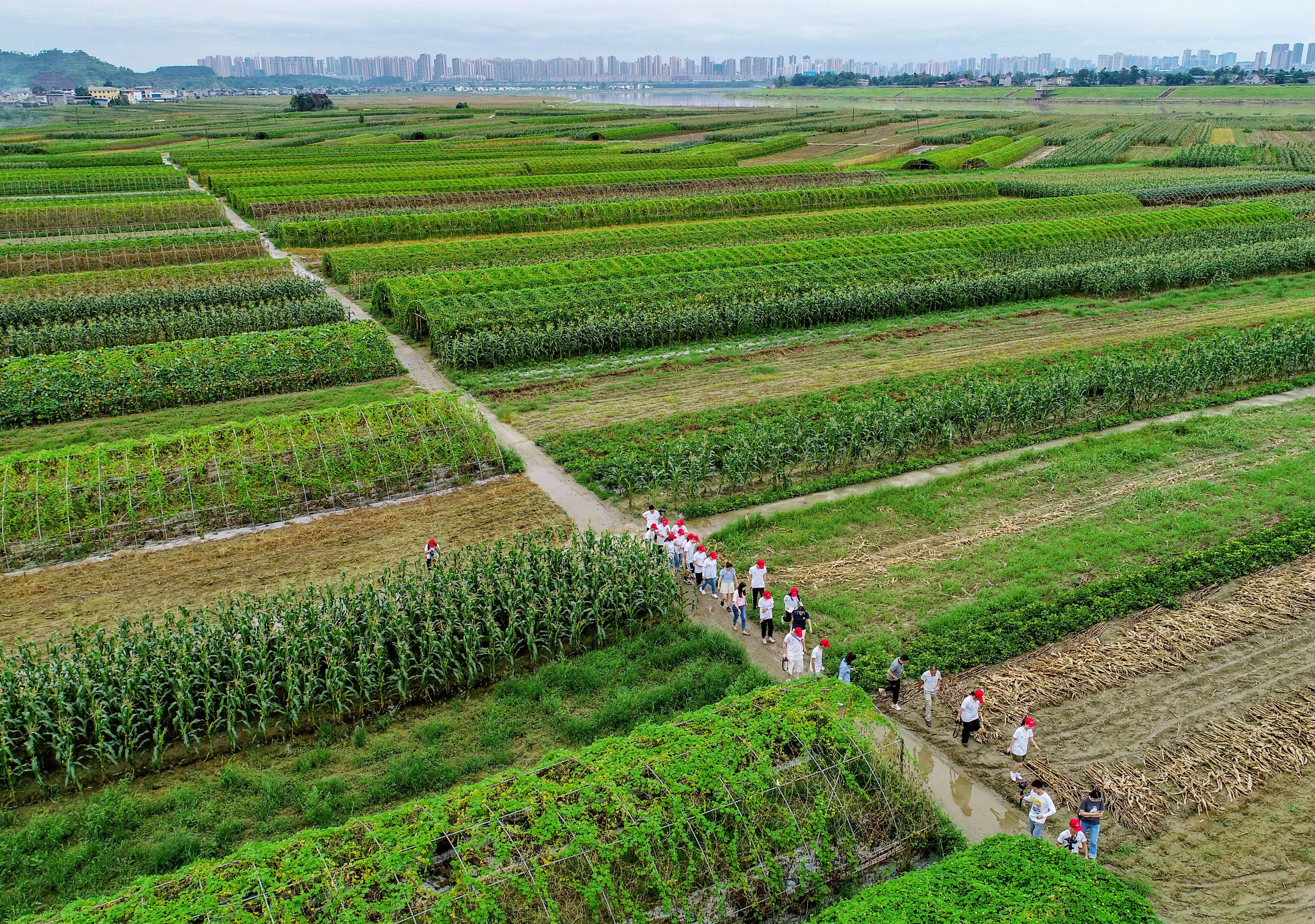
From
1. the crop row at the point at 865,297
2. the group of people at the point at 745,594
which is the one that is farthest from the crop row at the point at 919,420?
the crop row at the point at 865,297

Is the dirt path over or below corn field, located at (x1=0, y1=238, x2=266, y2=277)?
below

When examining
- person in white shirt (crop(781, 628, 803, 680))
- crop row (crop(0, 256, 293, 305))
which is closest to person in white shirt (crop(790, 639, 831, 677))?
person in white shirt (crop(781, 628, 803, 680))

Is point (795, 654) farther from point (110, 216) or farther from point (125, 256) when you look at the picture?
point (110, 216)

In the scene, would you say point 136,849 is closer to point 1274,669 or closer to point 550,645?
point 550,645

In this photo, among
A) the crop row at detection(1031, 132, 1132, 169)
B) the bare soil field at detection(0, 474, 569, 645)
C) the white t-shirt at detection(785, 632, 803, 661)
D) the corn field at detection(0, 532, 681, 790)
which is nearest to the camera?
the corn field at detection(0, 532, 681, 790)

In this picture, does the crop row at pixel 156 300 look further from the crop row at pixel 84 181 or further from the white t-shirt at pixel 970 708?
the crop row at pixel 84 181

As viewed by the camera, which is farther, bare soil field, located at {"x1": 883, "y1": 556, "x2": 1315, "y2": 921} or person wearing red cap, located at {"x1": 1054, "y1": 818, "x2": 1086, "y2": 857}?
bare soil field, located at {"x1": 883, "y1": 556, "x2": 1315, "y2": 921}

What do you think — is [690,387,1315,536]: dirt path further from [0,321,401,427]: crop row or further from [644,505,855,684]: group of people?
[0,321,401,427]: crop row
